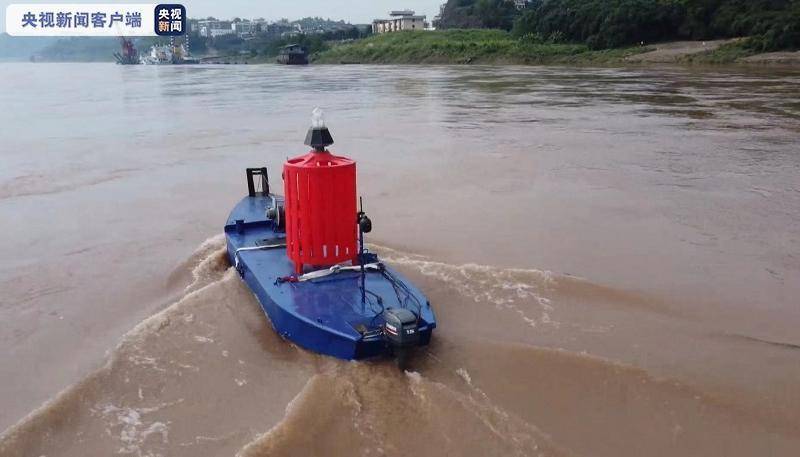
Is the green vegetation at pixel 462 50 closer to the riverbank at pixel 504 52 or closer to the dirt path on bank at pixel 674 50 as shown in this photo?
the riverbank at pixel 504 52

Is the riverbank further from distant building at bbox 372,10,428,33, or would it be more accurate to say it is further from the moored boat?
distant building at bbox 372,10,428,33

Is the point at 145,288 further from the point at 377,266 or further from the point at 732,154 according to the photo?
the point at 732,154

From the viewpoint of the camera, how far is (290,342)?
5941mm

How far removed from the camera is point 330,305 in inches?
223

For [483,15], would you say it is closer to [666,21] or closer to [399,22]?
[399,22]

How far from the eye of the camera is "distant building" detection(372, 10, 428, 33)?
11825 centimetres

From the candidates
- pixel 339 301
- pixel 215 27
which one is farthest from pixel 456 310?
pixel 215 27

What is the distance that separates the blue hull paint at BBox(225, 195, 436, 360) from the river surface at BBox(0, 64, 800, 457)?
186 mm

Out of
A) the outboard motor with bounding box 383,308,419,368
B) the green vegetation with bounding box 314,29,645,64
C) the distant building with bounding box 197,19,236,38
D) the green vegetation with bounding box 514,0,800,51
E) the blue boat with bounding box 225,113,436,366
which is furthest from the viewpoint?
the distant building with bounding box 197,19,236,38

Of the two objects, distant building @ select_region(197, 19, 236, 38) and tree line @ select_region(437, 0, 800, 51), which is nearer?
tree line @ select_region(437, 0, 800, 51)

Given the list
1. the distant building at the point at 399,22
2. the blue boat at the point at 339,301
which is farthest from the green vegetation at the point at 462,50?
the blue boat at the point at 339,301

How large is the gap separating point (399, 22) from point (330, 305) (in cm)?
11822

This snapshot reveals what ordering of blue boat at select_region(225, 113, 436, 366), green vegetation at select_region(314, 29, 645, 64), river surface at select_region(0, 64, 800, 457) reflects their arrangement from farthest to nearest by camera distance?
green vegetation at select_region(314, 29, 645, 64)
blue boat at select_region(225, 113, 436, 366)
river surface at select_region(0, 64, 800, 457)

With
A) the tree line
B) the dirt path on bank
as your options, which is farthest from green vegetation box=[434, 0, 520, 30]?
the dirt path on bank
